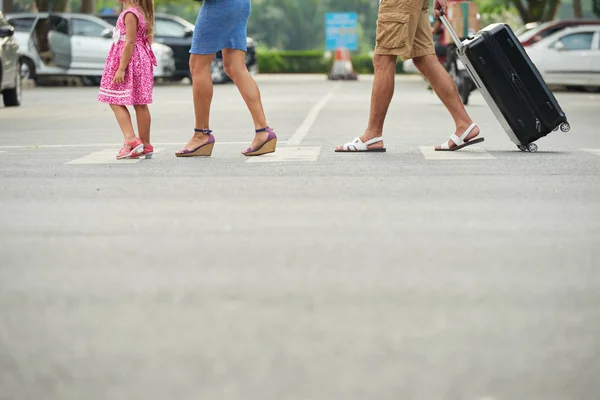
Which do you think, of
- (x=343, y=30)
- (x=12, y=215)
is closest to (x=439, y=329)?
(x=12, y=215)

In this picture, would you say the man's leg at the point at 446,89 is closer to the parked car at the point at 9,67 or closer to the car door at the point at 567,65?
the parked car at the point at 9,67

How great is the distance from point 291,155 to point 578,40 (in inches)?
775

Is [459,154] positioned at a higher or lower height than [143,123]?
lower

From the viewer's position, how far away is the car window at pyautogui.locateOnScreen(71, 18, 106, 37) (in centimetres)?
3281

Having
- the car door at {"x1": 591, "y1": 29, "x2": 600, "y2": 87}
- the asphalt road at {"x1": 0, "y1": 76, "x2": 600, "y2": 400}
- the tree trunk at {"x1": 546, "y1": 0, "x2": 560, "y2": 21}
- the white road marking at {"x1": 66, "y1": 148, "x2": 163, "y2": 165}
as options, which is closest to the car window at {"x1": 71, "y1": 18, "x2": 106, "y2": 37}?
the car door at {"x1": 591, "y1": 29, "x2": 600, "y2": 87}

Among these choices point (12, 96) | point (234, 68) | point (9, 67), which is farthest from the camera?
point (12, 96)

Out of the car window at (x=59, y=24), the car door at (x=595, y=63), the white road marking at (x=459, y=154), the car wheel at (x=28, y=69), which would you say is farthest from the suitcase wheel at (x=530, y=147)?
the car window at (x=59, y=24)

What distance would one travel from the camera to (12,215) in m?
Answer: 6.95

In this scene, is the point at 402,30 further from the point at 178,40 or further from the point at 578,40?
the point at 178,40

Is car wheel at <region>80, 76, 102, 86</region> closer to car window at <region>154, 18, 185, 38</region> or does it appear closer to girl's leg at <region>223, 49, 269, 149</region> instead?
car window at <region>154, 18, 185, 38</region>

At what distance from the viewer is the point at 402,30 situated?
10180 millimetres

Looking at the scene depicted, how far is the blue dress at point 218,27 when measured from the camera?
1005 cm

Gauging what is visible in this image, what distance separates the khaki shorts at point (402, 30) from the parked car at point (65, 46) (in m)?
21.9

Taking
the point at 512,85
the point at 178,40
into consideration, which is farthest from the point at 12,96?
the point at 178,40
